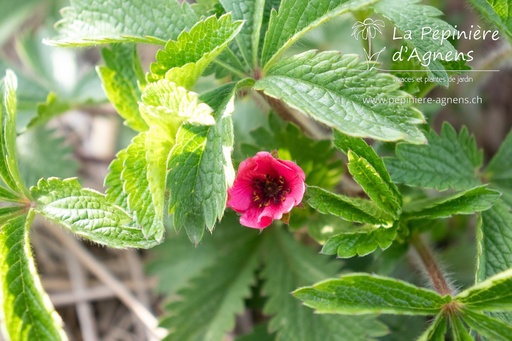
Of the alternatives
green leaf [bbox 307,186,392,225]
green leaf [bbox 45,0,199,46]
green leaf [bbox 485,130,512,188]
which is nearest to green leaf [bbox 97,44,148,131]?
green leaf [bbox 45,0,199,46]

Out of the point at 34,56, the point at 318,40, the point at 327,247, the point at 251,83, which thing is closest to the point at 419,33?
the point at 251,83

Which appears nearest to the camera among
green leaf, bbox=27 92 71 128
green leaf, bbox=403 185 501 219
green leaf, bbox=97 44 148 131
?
green leaf, bbox=403 185 501 219

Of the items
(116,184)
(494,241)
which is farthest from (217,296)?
(494,241)

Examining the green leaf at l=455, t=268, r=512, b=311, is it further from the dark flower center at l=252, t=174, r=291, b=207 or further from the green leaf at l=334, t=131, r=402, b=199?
the dark flower center at l=252, t=174, r=291, b=207

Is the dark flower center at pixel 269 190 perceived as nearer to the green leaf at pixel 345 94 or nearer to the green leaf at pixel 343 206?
the green leaf at pixel 343 206

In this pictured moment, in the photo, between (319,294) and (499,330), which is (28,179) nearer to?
(319,294)

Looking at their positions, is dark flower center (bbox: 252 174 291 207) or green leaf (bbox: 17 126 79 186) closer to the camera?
dark flower center (bbox: 252 174 291 207)

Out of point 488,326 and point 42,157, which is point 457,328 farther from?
point 42,157
